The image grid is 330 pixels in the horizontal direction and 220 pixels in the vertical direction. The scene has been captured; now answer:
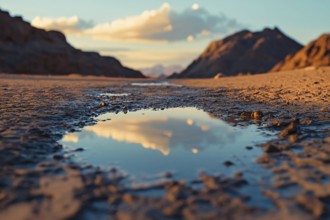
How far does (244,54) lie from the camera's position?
113188mm

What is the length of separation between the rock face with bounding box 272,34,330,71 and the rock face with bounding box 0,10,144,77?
4093cm

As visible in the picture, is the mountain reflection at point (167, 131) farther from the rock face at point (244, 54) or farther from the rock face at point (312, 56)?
the rock face at point (244, 54)

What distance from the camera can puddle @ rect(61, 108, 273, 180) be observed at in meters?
4.01

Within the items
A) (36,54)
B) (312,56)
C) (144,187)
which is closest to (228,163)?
(144,187)

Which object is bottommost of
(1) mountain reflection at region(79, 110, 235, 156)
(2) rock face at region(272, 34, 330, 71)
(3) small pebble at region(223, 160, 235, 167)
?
(1) mountain reflection at region(79, 110, 235, 156)

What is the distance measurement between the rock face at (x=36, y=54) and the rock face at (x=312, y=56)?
1611 inches

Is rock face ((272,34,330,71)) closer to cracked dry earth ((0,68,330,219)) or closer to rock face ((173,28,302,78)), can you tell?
rock face ((173,28,302,78))

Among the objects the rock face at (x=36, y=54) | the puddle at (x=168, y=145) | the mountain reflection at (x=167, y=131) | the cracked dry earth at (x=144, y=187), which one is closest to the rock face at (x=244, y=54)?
the rock face at (x=36, y=54)

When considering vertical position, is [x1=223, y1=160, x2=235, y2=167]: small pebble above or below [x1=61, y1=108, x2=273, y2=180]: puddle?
above

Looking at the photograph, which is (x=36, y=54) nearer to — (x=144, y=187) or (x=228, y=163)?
(x=228, y=163)

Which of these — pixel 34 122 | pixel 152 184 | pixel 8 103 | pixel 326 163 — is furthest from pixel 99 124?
pixel 326 163

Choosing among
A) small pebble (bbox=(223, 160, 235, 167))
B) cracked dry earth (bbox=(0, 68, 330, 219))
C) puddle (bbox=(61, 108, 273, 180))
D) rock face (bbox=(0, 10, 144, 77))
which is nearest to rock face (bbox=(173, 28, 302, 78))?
rock face (bbox=(0, 10, 144, 77))

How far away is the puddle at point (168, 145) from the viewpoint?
4.01m

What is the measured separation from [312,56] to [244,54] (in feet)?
112
